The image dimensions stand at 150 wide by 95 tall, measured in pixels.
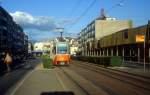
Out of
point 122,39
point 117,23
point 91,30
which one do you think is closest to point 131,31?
point 122,39

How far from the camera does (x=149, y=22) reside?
62094 mm

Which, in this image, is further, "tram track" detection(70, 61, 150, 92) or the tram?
the tram

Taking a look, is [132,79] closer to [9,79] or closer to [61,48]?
[9,79]

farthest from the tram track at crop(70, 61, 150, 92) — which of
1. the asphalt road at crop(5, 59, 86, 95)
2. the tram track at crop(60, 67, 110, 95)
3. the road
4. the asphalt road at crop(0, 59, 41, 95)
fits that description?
the asphalt road at crop(0, 59, 41, 95)

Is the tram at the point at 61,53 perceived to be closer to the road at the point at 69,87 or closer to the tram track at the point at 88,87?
the road at the point at 69,87

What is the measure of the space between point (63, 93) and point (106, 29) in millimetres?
140393

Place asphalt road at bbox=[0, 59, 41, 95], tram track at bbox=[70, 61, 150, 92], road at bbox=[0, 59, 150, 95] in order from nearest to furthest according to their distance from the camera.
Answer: road at bbox=[0, 59, 150, 95] → asphalt road at bbox=[0, 59, 41, 95] → tram track at bbox=[70, 61, 150, 92]

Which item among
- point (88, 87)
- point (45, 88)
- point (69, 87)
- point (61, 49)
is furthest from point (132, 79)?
point (61, 49)

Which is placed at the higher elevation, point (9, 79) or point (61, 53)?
point (61, 53)

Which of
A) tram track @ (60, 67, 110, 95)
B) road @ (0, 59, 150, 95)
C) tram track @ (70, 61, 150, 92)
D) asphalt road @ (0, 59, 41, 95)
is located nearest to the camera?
tram track @ (60, 67, 110, 95)

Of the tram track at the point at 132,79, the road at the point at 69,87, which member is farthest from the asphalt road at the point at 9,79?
the tram track at the point at 132,79

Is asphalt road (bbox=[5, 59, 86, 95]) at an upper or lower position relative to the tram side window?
lower

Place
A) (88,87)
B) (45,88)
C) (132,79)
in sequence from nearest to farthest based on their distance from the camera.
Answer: (45,88), (88,87), (132,79)

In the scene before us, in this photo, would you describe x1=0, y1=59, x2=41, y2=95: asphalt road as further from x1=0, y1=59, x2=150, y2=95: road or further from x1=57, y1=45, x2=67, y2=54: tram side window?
x1=57, y1=45, x2=67, y2=54: tram side window
